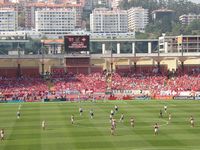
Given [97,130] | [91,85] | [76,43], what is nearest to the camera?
[97,130]

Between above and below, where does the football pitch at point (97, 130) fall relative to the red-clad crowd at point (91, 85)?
below

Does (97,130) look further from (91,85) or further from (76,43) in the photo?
(76,43)

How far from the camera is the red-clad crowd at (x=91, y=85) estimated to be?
85.6m

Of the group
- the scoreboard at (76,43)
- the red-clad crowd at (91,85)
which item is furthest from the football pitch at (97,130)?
the scoreboard at (76,43)

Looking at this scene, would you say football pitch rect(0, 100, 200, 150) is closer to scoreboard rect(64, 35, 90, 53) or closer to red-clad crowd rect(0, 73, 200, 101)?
red-clad crowd rect(0, 73, 200, 101)

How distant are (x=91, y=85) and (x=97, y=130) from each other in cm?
4645

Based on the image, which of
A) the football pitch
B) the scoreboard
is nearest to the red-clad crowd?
the scoreboard

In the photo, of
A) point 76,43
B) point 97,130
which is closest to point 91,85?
point 76,43

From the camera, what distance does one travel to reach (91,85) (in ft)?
307

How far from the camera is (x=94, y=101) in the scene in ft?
256

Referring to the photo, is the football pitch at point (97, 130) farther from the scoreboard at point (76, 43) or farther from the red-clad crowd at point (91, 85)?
the scoreboard at point (76, 43)

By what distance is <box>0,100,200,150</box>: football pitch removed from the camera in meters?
39.8

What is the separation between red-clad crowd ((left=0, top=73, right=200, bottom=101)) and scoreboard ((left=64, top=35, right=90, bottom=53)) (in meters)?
5.69

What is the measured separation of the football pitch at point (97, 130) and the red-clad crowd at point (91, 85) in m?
16.9
